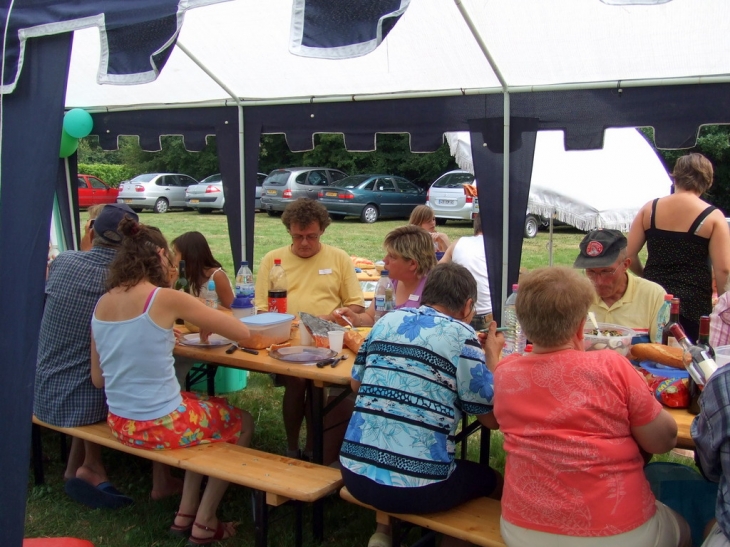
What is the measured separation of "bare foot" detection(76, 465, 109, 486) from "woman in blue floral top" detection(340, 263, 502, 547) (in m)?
1.58

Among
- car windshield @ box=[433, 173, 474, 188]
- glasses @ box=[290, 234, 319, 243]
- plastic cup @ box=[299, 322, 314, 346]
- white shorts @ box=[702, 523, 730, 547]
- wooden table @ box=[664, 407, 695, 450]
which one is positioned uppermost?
car windshield @ box=[433, 173, 474, 188]

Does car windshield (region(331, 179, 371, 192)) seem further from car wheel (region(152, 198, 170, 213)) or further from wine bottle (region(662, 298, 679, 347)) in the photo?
wine bottle (region(662, 298, 679, 347))

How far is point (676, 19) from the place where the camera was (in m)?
3.27

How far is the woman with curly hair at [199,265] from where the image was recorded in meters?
3.87

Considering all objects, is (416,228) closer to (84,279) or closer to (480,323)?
(480,323)

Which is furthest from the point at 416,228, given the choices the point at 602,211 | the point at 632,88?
the point at 602,211

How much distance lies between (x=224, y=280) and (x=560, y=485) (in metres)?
2.54

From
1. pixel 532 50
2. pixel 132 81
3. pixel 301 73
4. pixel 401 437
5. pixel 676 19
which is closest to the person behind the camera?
pixel 401 437

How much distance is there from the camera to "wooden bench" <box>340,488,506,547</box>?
2118mm

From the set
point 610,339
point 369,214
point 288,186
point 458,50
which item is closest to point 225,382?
point 458,50

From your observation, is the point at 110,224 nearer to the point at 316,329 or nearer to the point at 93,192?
the point at 316,329

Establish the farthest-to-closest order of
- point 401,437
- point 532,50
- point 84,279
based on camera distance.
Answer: point 532,50 → point 84,279 → point 401,437

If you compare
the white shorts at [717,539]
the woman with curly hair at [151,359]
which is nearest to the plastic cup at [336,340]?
the woman with curly hair at [151,359]

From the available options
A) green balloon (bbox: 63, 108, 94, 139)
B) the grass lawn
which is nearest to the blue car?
green balloon (bbox: 63, 108, 94, 139)
